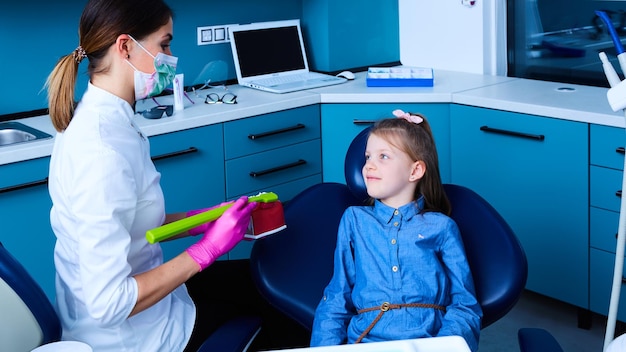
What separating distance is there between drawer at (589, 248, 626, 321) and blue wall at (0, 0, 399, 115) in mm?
1770

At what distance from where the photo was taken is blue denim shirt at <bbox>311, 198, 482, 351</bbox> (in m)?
2.04

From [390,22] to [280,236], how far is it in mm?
2052

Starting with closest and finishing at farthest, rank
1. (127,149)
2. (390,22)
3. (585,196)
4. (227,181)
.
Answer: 1. (127,149)
2. (585,196)
3. (227,181)
4. (390,22)

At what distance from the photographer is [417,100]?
3.42 m

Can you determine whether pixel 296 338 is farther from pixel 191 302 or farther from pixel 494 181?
pixel 494 181

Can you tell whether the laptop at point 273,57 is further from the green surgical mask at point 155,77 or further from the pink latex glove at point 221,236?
the pink latex glove at point 221,236

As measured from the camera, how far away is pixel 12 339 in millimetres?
1621

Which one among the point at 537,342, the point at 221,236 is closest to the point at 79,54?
the point at 221,236

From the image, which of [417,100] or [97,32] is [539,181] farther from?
[97,32]

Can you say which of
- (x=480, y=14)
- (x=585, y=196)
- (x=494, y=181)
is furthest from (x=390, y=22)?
(x=585, y=196)

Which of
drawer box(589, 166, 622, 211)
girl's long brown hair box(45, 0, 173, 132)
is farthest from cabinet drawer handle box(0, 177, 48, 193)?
drawer box(589, 166, 622, 211)

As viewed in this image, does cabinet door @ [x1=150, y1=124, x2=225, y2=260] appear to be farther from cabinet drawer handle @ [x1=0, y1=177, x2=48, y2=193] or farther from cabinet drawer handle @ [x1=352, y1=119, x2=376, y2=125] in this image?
cabinet drawer handle @ [x1=352, y1=119, x2=376, y2=125]

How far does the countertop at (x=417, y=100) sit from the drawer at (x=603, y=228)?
12.9 inches

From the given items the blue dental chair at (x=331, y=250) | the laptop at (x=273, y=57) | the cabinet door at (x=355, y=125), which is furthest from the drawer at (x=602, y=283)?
the laptop at (x=273, y=57)
